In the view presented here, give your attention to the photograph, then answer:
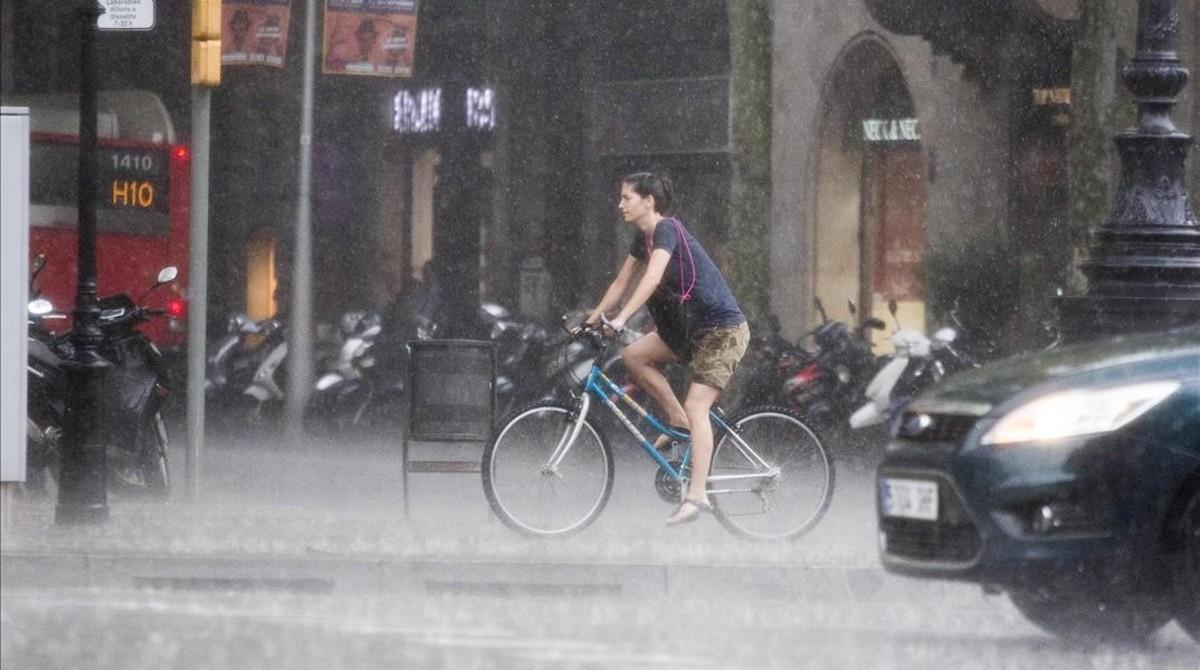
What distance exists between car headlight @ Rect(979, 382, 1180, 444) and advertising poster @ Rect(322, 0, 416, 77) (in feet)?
45.5

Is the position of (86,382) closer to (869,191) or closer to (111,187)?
(111,187)

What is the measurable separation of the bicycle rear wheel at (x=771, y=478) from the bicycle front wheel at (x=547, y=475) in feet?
1.85

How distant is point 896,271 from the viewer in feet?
92.2

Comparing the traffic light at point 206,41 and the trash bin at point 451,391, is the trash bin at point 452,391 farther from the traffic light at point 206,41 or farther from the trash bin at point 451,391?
the traffic light at point 206,41

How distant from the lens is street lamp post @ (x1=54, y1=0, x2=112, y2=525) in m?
11.8

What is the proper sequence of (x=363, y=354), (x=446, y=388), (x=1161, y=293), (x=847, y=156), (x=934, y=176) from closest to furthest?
(x=1161, y=293)
(x=446, y=388)
(x=363, y=354)
(x=934, y=176)
(x=847, y=156)

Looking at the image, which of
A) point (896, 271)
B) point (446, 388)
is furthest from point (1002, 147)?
point (446, 388)

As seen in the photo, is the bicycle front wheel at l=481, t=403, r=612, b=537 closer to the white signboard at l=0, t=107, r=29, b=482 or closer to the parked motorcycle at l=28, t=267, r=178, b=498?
the white signboard at l=0, t=107, r=29, b=482

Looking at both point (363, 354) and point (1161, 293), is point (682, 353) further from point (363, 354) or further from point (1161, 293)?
point (363, 354)

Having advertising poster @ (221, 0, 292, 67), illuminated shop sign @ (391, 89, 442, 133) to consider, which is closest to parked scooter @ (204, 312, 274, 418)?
advertising poster @ (221, 0, 292, 67)

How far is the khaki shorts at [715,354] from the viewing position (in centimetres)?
1148

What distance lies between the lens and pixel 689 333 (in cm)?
1161

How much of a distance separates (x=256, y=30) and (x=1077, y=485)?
13332 mm

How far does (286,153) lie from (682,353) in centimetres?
2814
